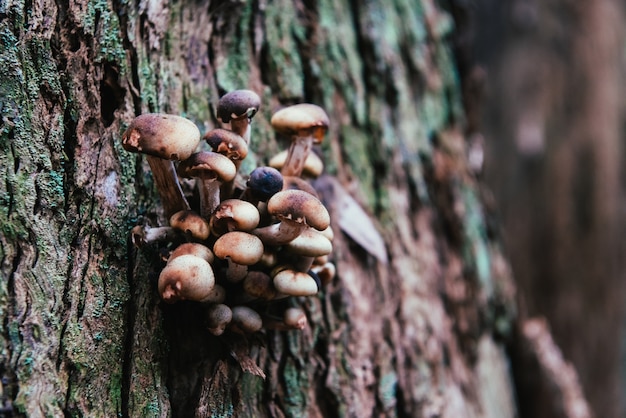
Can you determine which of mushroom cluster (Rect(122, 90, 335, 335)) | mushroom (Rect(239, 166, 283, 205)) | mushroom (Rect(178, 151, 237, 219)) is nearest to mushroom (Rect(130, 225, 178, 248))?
mushroom cluster (Rect(122, 90, 335, 335))

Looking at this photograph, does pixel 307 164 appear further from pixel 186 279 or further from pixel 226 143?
pixel 186 279

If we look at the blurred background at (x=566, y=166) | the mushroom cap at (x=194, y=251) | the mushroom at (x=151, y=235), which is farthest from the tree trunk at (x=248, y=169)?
the blurred background at (x=566, y=166)

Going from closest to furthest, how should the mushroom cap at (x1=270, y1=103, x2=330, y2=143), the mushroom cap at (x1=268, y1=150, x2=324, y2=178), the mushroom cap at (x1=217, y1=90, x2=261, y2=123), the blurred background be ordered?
the mushroom cap at (x1=217, y1=90, x2=261, y2=123), the mushroom cap at (x1=270, y1=103, x2=330, y2=143), the mushroom cap at (x1=268, y1=150, x2=324, y2=178), the blurred background

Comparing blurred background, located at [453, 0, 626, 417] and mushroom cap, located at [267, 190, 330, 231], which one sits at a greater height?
blurred background, located at [453, 0, 626, 417]

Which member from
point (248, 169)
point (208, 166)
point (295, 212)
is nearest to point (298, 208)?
point (295, 212)

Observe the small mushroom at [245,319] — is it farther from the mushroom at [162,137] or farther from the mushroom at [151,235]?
the mushroom at [162,137]

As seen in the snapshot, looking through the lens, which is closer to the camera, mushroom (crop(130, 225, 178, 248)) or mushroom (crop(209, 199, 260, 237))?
mushroom (crop(209, 199, 260, 237))

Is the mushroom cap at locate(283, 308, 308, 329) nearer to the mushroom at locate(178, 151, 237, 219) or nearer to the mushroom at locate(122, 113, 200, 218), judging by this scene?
the mushroom at locate(178, 151, 237, 219)
